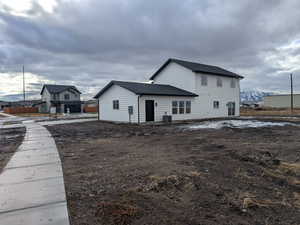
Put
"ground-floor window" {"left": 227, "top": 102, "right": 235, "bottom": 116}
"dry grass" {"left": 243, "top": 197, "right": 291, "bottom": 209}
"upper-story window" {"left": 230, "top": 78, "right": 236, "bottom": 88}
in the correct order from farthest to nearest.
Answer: "ground-floor window" {"left": 227, "top": 102, "right": 235, "bottom": 116} < "upper-story window" {"left": 230, "top": 78, "right": 236, "bottom": 88} < "dry grass" {"left": 243, "top": 197, "right": 291, "bottom": 209}

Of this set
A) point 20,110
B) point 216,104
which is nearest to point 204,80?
point 216,104

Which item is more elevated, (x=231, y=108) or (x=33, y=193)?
(x=231, y=108)

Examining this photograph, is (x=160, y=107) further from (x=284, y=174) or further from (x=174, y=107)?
(x=284, y=174)

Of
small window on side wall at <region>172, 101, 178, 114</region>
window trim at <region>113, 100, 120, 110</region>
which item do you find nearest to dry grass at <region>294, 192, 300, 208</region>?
small window on side wall at <region>172, 101, 178, 114</region>

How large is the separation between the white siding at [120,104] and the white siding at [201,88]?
652 cm

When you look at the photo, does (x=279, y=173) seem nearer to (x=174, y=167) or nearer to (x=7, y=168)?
(x=174, y=167)

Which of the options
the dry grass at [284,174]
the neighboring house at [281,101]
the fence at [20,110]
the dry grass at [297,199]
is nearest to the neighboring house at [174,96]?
the dry grass at [284,174]

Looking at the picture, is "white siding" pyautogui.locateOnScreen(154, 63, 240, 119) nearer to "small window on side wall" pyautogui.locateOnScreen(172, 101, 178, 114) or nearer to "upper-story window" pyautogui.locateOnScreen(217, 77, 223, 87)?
"upper-story window" pyautogui.locateOnScreen(217, 77, 223, 87)

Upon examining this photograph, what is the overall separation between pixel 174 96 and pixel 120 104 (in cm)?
517

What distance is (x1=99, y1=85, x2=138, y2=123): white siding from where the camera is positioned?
1942 centimetres

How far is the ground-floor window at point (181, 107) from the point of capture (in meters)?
21.8

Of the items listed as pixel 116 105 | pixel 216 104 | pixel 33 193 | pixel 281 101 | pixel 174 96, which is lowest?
pixel 33 193

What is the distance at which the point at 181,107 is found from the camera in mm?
22344

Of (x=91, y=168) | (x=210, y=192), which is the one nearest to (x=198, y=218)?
(x=210, y=192)
